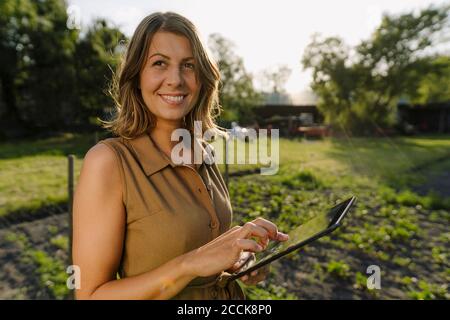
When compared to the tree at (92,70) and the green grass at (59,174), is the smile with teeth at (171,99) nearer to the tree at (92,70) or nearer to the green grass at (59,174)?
the green grass at (59,174)

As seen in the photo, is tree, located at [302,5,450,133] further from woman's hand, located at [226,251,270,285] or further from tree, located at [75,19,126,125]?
woman's hand, located at [226,251,270,285]

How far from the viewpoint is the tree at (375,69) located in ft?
112

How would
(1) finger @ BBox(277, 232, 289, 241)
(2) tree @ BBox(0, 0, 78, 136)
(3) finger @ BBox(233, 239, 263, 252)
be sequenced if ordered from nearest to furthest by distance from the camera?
(3) finger @ BBox(233, 239, 263, 252) < (1) finger @ BBox(277, 232, 289, 241) < (2) tree @ BBox(0, 0, 78, 136)

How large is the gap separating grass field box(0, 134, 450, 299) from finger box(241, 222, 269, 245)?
299 cm

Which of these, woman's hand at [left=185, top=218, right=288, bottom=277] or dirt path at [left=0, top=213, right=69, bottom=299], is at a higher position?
woman's hand at [left=185, top=218, right=288, bottom=277]

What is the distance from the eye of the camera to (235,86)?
31.6m

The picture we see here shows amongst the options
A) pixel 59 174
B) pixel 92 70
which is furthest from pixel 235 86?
pixel 59 174

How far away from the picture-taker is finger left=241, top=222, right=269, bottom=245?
1.30m

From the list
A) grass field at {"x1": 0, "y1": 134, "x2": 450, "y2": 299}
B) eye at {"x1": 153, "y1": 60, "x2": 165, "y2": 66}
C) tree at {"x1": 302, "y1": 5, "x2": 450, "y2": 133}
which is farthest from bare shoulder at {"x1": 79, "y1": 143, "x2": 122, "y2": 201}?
tree at {"x1": 302, "y1": 5, "x2": 450, "y2": 133}

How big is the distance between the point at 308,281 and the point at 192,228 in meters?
3.29

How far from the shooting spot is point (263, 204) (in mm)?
7395

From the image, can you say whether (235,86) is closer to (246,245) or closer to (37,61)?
(37,61)
